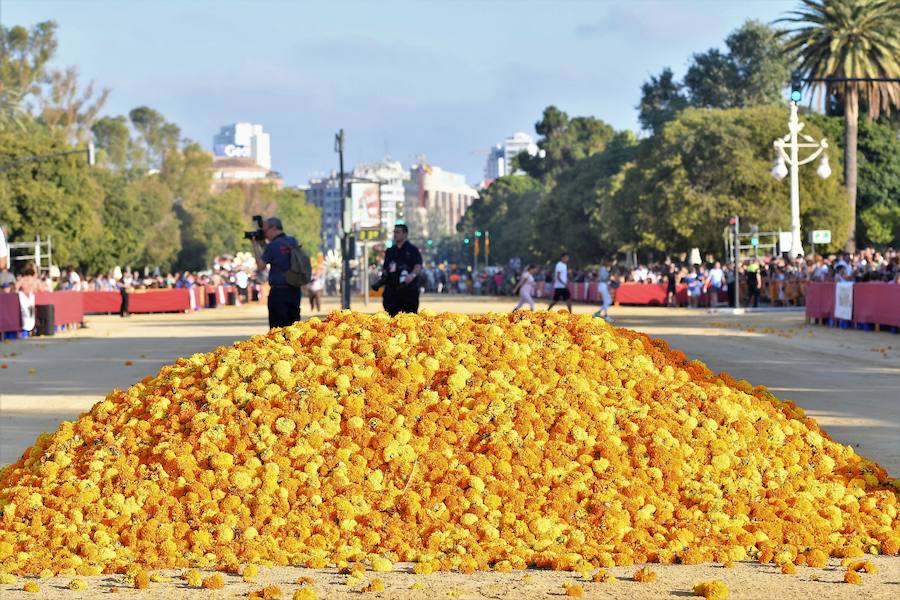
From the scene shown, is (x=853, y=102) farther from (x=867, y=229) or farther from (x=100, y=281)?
(x=100, y=281)

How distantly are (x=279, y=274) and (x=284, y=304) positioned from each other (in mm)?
319

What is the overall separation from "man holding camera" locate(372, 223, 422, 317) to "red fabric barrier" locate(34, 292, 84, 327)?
18.7 m

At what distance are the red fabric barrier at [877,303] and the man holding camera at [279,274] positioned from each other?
16.6 m

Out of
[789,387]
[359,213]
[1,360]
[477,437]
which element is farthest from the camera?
[359,213]

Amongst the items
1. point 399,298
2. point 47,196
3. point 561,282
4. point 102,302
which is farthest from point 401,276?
point 47,196

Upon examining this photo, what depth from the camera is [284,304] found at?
15.4 m

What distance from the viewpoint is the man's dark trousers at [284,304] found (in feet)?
50.4

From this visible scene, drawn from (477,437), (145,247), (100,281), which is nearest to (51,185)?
(100,281)

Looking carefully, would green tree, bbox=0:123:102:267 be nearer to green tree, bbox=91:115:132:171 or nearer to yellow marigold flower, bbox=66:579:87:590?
green tree, bbox=91:115:132:171

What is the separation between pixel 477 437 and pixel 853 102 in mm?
60817

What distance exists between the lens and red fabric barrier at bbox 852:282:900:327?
94.9 feet

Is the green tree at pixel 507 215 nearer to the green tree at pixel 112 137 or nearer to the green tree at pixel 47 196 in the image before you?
the green tree at pixel 112 137

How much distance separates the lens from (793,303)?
4956 centimetres

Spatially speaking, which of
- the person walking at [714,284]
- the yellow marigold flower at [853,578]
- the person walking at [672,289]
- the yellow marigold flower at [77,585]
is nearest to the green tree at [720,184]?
the person walking at [672,289]
